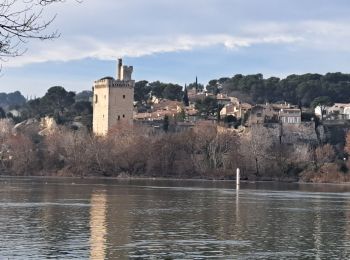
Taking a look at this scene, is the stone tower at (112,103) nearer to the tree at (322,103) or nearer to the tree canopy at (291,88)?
the tree at (322,103)

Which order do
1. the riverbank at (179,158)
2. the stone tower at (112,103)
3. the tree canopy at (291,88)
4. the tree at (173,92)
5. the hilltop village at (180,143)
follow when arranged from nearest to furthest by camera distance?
the riverbank at (179,158)
the hilltop village at (180,143)
the stone tower at (112,103)
the tree at (173,92)
the tree canopy at (291,88)

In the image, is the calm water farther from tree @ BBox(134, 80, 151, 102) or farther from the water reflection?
tree @ BBox(134, 80, 151, 102)

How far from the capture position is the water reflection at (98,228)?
82.0ft

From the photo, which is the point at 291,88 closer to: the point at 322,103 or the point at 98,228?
the point at 322,103

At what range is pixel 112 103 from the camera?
124 metres

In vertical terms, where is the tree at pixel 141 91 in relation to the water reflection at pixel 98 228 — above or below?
above

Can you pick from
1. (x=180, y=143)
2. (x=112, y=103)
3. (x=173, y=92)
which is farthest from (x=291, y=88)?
(x=180, y=143)

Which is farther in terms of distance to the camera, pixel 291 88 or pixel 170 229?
pixel 291 88

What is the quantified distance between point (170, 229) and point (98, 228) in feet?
9.69

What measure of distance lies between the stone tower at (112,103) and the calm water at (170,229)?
72.0 metres

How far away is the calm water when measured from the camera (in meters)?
25.5

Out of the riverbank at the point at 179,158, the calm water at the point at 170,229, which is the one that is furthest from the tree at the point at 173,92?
the calm water at the point at 170,229

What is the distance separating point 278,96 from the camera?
185 m

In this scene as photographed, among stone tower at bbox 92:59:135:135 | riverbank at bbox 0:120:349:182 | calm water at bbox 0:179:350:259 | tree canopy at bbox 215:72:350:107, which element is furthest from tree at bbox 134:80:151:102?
calm water at bbox 0:179:350:259
